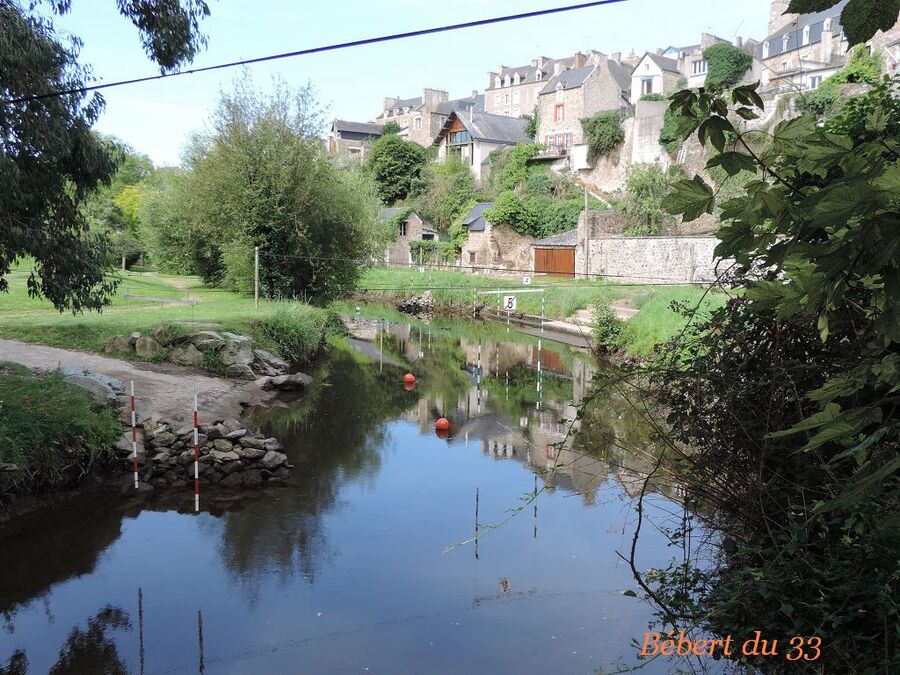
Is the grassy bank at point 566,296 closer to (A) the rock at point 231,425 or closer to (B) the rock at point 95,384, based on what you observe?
(A) the rock at point 231,425

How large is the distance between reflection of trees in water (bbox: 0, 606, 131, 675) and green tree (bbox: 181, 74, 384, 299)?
1995cm

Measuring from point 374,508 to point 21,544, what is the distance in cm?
459

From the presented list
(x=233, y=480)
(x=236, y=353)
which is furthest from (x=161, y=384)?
(x=233, y=480)

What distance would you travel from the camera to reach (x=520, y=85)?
74188mm

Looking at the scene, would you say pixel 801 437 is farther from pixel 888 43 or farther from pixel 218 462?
pixel 888 43

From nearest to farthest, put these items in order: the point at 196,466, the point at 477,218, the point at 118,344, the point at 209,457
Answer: the point at 196,466
the point at 209,457
the point at 118,344
the point at 477,218

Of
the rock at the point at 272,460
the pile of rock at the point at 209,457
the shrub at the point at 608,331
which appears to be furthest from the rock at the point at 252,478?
the shrub at the point at 608,331

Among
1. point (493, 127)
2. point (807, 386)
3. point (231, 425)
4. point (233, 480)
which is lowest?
point (233, 480)

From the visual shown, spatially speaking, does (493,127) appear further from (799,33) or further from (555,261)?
(555,261)

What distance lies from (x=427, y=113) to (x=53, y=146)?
71602mm

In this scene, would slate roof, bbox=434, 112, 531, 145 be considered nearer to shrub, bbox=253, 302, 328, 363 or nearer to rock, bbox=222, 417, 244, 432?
shrub, bbox=253, 302, 328, 363

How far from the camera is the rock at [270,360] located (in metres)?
19.4

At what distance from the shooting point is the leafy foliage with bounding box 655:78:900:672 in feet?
6.89

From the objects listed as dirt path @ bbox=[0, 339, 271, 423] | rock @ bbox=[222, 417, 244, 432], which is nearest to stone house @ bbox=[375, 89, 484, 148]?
dirt path @ bbox=[0, 339, 271, 423]
